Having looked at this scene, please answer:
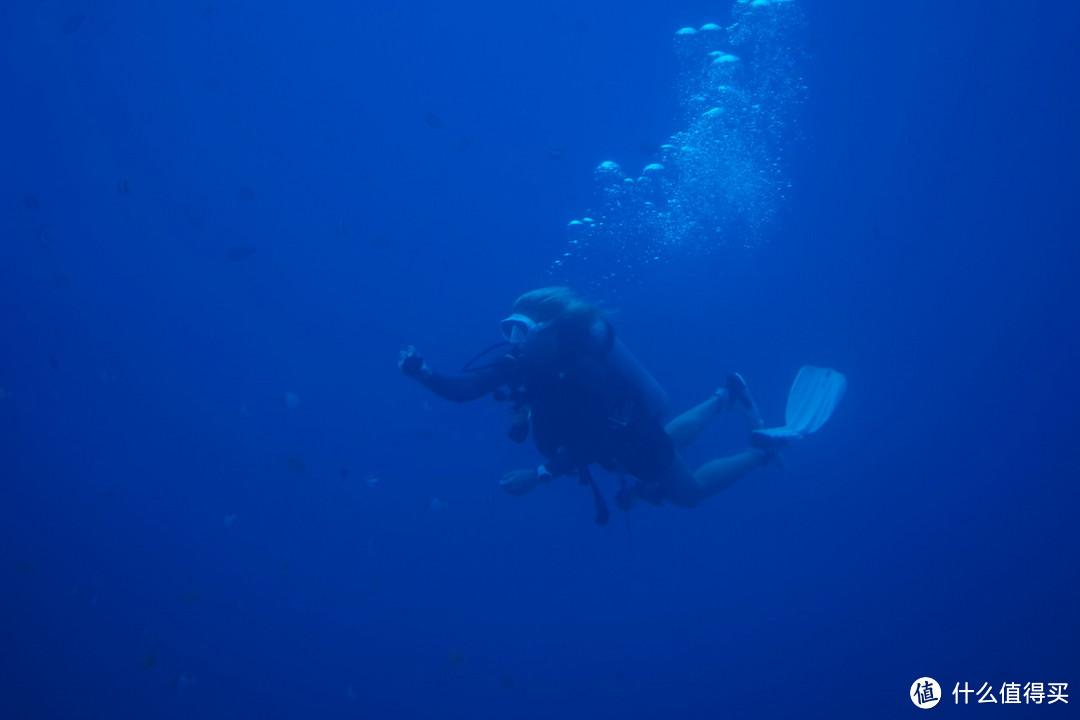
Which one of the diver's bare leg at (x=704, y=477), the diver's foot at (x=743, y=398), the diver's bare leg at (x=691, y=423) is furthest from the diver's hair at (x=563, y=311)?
the diver's foot at (x=743, y=398)

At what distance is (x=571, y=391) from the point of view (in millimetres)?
4230

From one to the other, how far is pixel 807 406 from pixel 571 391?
11.9 feet

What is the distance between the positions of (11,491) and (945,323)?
26.9m

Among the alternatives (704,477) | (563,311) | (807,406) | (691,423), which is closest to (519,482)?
(563,311)

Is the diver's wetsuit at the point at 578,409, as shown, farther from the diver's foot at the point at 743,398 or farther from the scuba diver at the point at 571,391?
the diver's foot at the point at 743,398

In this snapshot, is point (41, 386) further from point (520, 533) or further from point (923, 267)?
point (923, 267)

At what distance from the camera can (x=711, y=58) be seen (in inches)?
620

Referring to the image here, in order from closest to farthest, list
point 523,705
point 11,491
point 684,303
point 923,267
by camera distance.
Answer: point 523,705
point 11,491
point 684,303
point 923,267

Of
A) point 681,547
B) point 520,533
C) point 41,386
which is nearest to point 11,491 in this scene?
point 41,386

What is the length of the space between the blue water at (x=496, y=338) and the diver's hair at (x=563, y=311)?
998 cm

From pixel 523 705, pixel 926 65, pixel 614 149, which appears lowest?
pixel 523 705

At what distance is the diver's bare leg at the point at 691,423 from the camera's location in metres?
5.78

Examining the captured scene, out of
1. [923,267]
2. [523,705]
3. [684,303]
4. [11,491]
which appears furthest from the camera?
[923,267]

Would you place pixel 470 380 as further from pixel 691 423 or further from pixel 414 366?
pixel 691 423
